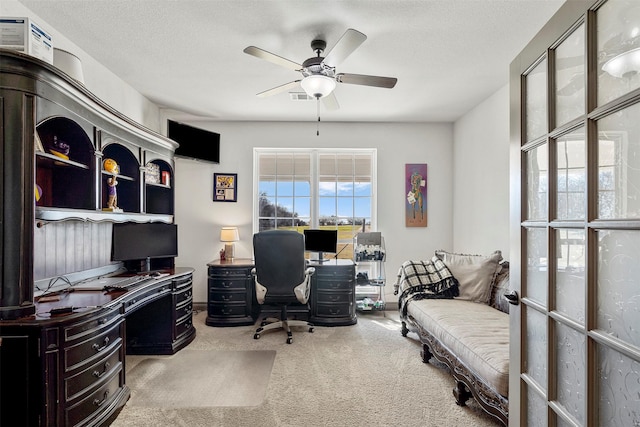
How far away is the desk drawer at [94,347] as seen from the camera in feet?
5.97

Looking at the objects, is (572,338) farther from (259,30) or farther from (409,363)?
(259,30)

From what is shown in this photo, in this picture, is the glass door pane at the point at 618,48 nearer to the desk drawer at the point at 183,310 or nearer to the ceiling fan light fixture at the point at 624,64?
the ceiling fan light fixture at the point at 624,64

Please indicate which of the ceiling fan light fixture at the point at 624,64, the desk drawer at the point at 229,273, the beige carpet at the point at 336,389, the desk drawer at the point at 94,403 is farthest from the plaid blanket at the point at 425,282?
the ceiling fan light fixture at the point at 624,64

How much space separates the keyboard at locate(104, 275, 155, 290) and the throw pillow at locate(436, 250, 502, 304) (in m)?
2.97

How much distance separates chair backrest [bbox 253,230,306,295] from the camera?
3430mm

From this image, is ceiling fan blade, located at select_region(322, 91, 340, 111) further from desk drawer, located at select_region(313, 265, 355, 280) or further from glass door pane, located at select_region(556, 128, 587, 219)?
glass door pane, located at select_region(556, 128, 587, 219)

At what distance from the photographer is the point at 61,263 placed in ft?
8.09

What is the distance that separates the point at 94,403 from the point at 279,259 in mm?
1869

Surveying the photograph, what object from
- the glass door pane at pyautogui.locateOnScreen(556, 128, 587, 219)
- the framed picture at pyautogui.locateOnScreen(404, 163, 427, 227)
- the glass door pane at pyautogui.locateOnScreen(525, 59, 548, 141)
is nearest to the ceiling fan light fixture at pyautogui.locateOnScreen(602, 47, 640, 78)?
the glass door pane at pyautogui.locateOnScreen(556, 128, 587, 219)

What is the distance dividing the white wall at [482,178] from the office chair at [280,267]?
2.12m

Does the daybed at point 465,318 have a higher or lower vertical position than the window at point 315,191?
lower

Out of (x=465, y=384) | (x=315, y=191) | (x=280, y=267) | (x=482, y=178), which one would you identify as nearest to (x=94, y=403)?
(x=280, y=267)

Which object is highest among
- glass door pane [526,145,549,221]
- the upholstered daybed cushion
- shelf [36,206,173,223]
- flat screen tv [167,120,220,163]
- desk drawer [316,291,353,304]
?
flat screen tv [167,120,220,163]

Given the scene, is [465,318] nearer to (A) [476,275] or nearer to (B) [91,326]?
(A) [476,275]
